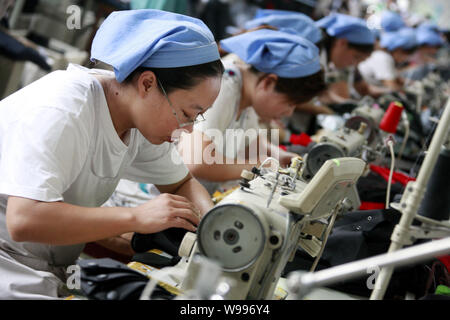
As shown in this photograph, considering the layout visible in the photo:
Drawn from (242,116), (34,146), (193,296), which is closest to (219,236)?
(193,296)

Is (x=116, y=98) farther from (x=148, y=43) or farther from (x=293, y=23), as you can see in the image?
(x=293, y=23)

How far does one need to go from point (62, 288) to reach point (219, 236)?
54cm

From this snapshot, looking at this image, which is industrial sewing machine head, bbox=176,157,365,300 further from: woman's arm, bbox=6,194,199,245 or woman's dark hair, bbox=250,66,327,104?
woman's dark hair, bbox=250,66,327,104

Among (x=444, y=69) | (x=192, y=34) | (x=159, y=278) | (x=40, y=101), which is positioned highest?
(x=192, y=34)

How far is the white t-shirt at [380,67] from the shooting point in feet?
21.1

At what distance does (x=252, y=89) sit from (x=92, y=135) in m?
1.22

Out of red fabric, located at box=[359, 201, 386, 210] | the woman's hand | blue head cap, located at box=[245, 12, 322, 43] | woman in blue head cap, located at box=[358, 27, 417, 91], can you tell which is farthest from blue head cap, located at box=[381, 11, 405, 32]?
the woman's hand

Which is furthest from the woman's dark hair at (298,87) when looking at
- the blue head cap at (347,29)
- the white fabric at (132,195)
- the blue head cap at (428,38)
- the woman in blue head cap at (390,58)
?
the blue head cap at (428,38)

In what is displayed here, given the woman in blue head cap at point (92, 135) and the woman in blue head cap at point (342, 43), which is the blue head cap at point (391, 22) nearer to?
the woman in blue head cap at point (342, 43)

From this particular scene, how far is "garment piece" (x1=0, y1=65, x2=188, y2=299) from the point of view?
1224 mm

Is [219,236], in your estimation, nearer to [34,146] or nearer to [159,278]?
[159,278]

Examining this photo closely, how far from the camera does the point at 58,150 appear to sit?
1.28m

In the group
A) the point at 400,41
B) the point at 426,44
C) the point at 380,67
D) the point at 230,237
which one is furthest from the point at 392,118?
the point at 426,44
